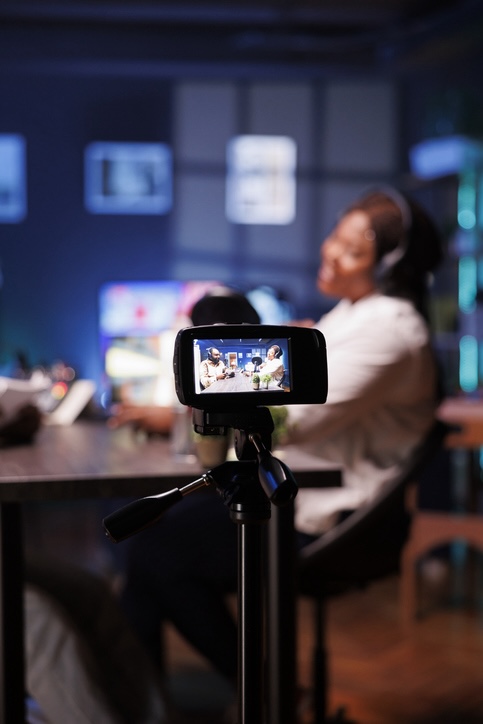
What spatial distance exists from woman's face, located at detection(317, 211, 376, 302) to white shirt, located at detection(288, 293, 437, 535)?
0.31 ft

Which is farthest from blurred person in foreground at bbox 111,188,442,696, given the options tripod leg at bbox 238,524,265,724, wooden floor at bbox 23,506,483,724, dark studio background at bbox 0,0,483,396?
dark studio background at bbox 0,0,483,396

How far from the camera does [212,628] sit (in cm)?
191

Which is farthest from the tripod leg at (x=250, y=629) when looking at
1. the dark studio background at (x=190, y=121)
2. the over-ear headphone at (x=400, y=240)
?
the dark studio background at (x=190, y=121)

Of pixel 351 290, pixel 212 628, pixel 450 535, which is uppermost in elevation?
pixel 351 290

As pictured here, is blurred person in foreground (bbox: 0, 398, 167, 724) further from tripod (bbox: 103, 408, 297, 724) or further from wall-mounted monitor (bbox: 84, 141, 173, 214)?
wall-mounted monitor (bbox: 84, 141, 173, 214)

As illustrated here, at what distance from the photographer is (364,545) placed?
1.88m

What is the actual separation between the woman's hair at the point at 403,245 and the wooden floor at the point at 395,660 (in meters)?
1.07

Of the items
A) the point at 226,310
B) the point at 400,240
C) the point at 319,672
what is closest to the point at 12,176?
the point at 400,240

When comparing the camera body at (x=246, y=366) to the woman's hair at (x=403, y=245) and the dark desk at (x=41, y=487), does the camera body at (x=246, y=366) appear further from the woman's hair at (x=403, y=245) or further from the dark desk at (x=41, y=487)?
the woman's hair at (x=403, y=245)

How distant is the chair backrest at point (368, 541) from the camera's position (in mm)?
1812

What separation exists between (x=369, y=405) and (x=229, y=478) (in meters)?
1.07

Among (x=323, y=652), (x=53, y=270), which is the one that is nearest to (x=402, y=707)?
(x=323, y=652)

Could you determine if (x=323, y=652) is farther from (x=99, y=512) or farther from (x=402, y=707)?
(x=99, y=512)

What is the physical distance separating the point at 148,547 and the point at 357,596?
1816 mm
